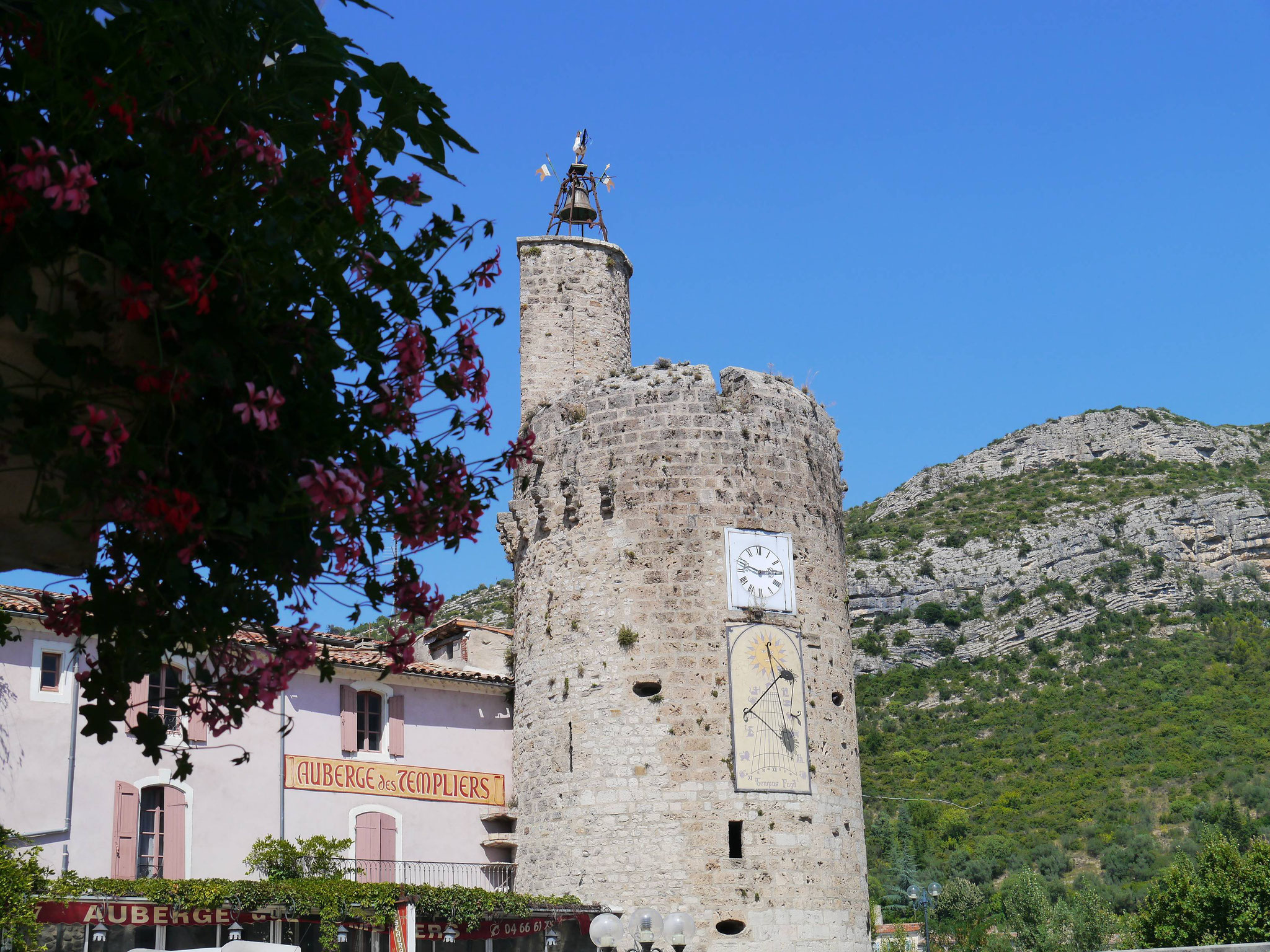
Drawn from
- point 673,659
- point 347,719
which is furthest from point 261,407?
point 347,719

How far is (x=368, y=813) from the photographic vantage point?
24.1m

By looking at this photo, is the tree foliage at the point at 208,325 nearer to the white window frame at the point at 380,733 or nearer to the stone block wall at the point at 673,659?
the stone block wall at the point at 673,659

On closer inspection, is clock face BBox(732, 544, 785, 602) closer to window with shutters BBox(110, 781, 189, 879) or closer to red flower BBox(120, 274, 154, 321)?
window with shutters BBox(110, 781, 189, 879)

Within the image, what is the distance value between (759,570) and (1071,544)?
195ft

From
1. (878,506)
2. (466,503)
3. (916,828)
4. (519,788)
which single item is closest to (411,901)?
(519,788)

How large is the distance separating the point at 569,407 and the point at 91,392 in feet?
70.7

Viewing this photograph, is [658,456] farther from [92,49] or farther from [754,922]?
[92,49]

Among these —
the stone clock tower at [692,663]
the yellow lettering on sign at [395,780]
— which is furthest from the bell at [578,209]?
the yellow lettering on sign at [395,780]

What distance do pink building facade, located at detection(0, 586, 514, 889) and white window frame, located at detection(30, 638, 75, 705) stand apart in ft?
0.08

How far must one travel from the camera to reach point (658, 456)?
946 inches

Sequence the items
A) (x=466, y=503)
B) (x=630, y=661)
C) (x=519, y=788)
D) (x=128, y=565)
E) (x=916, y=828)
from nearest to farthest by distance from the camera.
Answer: (x=128, y=565) → (x=466, y=503) → (x=630, y=661) → (x=519, y=788) → (x=916, y=828)

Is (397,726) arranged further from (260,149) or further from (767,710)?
(260,149)

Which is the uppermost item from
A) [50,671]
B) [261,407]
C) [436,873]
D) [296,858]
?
[50,671]

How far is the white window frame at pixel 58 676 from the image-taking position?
2070cm
